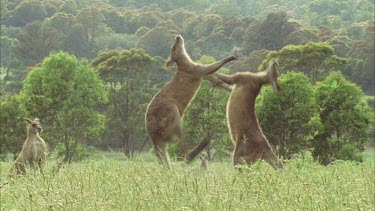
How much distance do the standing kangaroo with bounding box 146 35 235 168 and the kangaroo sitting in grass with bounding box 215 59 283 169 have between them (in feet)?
1.19

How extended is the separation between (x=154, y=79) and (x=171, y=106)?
46694 millimetres

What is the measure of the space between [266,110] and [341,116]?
128 inches

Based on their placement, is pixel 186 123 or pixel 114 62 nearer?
pixel 186 123

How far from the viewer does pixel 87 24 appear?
101m

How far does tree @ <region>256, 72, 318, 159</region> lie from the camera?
26.0 m

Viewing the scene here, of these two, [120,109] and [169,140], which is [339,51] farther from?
[169,140]

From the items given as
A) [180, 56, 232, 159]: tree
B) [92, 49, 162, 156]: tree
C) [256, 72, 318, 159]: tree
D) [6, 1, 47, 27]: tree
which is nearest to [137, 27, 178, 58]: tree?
[92, 49, 162, 156]: tree

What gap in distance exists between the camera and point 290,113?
26.4 m

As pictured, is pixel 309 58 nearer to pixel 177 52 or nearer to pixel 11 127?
pixel 11 127

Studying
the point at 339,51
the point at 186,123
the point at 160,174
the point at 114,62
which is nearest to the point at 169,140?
the point at 160,174

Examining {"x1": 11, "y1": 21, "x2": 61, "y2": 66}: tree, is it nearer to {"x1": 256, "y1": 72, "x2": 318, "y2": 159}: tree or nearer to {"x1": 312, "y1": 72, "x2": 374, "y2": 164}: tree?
{"x1": 256, "y1": 72, "x2": 318, "y2": 159}: tree

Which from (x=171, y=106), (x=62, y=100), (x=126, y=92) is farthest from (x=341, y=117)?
(x=126, y=92)

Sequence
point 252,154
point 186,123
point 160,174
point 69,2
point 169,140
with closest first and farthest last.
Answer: point 160,174 < point 252,154 < point 169,140 < point 186,123 < point 69,2

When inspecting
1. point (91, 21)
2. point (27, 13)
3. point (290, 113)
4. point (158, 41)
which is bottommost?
point (158, 41)
